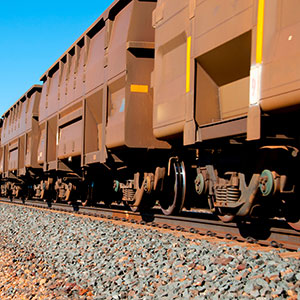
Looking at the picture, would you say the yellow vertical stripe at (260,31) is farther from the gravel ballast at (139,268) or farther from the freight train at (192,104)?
the gravel ballast at (139,268)

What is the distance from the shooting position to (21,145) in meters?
18.8

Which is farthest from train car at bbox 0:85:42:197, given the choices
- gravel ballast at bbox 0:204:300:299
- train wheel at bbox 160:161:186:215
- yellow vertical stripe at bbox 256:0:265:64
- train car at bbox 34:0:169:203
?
yellow vertical stripe at bbox 256:0:265:64

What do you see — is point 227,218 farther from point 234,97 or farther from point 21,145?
point 21,145

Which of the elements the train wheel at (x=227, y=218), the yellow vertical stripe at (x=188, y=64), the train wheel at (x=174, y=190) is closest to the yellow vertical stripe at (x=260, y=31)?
the yellow vertical stripe at (x=188, y=64)

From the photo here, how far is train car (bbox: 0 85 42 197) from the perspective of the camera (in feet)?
55.4

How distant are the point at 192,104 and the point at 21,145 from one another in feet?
46.7

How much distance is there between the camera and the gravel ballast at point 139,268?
3.75 metres

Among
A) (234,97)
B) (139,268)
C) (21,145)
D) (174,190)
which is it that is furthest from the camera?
(21,145)

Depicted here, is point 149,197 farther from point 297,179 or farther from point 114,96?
point 297,179

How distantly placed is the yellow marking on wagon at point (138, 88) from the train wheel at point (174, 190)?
1512 mm

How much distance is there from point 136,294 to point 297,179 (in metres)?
2.38

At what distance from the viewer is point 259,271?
12.9 ft

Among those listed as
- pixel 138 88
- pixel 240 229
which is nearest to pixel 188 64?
pixel 138 88

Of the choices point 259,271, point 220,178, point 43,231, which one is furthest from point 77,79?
point 259,271
